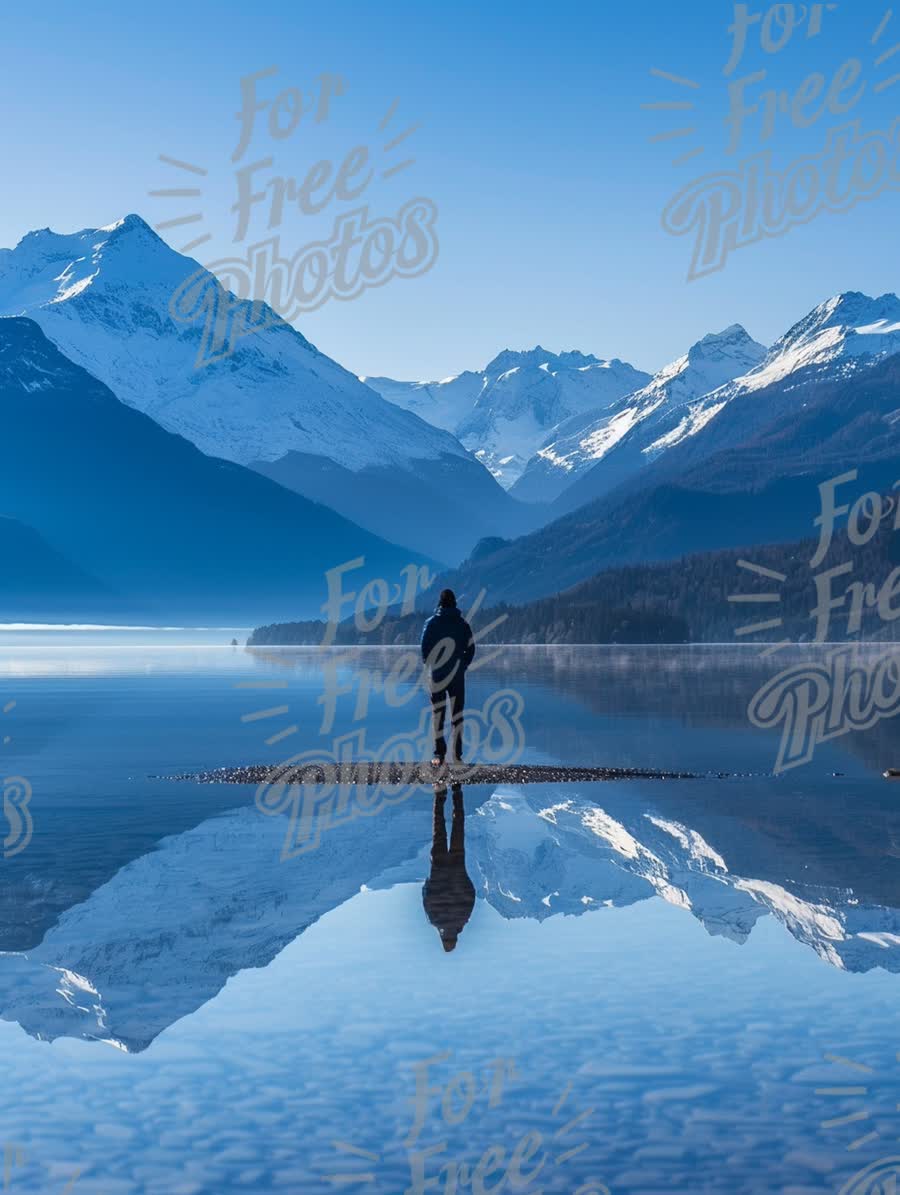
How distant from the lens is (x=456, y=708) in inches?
1593

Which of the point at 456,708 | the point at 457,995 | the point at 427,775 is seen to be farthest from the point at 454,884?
the point at 456,708

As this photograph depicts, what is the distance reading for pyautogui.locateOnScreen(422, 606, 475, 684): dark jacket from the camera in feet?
127

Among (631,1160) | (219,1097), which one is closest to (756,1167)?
(631,1160)

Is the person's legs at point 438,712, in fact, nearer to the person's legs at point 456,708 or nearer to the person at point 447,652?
the person at point 447,652

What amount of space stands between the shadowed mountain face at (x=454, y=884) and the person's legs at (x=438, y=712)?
5.66 metres

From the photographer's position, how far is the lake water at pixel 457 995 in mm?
11344

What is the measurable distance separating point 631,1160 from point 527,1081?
1.69 meters

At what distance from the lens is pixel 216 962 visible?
1727 cm

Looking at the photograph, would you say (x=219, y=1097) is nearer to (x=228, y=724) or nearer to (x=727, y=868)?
(x=727, y=868)

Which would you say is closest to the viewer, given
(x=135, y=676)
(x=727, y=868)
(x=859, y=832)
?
(x=727, y=868)

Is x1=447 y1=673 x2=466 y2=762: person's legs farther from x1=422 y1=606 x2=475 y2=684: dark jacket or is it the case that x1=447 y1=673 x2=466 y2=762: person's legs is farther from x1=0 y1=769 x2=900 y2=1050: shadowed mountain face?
x1=0 y1=769 x2=900 y2=1050: shadowed mountain face

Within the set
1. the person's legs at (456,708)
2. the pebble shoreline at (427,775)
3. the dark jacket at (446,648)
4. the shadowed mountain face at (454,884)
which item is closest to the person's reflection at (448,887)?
the shadowed mountain face at (454,884)

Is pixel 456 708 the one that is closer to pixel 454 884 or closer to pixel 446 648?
pixel 446 648

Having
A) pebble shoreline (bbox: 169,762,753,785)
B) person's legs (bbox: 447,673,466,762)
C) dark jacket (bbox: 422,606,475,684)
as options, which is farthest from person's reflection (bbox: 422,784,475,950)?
person's legs (bbox: 447,673,466,762)
